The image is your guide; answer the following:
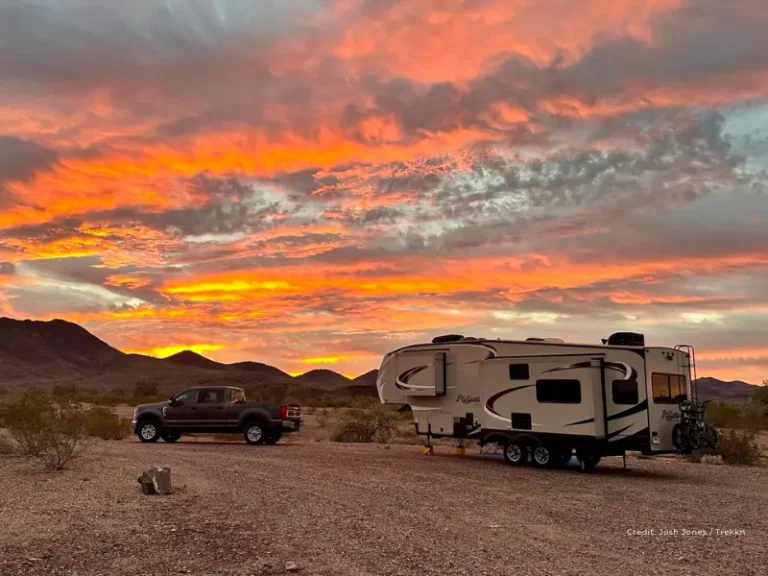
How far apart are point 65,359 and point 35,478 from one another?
427 ft

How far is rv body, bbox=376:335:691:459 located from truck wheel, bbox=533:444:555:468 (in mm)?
185

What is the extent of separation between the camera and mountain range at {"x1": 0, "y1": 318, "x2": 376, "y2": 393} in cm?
11444

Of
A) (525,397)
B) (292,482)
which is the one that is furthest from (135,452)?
(525,397)

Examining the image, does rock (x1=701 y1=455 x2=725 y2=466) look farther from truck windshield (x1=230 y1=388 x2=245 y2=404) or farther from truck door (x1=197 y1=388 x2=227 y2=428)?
truck door (x1=197 y1=388 x2=227 y2=428)

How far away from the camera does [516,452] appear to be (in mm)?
18547

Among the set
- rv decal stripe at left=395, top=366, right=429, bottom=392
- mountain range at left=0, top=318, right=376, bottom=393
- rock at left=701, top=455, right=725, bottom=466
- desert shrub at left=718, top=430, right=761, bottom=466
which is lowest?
rock at left=701, top=455, right=725, bottom=466

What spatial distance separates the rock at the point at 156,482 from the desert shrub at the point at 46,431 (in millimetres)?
4076

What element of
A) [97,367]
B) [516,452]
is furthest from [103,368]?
[516,452]

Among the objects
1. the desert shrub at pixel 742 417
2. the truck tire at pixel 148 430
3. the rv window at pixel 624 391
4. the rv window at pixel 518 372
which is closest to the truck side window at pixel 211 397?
the truck tire at pixel 148 430

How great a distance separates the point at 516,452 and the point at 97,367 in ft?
413

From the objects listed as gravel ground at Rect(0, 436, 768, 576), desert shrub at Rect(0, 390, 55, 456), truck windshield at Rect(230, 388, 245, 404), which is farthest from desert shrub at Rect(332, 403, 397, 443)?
desert shrub at Rect(0, 390, 55, 456)

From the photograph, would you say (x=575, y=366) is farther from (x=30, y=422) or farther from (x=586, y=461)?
(x=30, y=422)

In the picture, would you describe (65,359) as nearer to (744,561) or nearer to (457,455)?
(457,455)

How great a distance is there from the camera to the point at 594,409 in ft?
55.0
